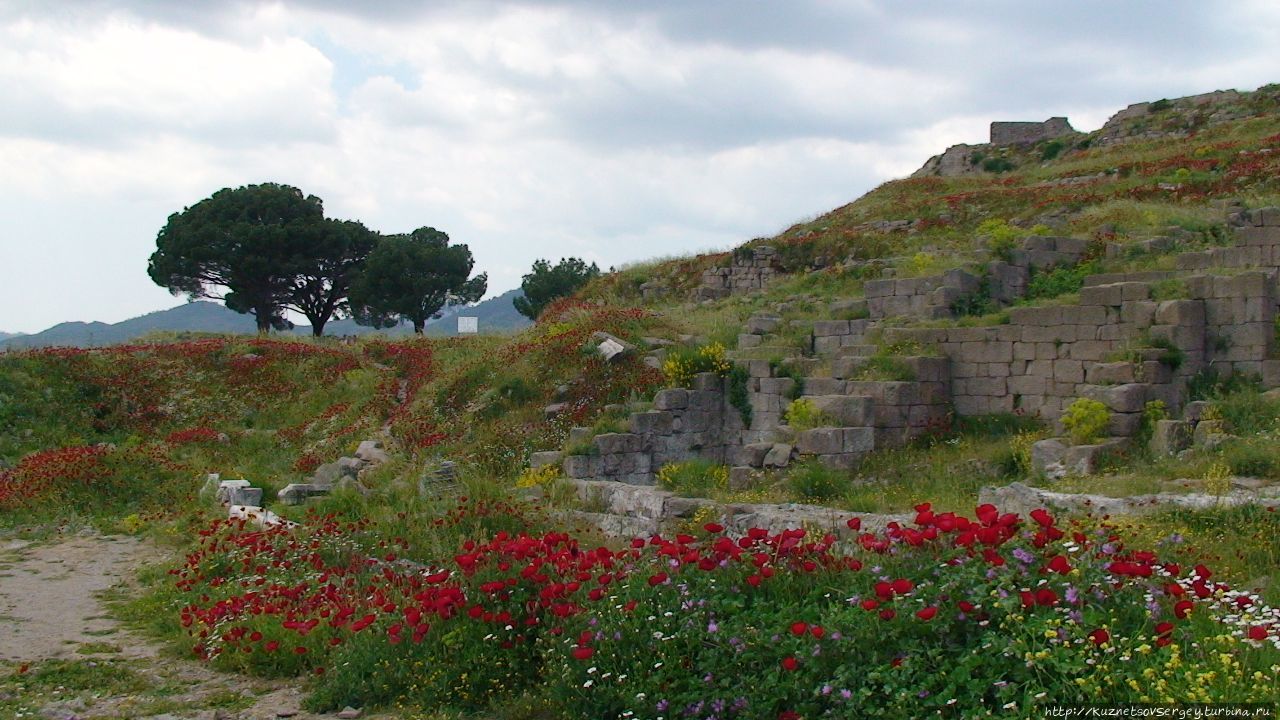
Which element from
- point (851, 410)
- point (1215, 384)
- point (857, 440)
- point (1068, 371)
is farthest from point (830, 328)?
point (1215, 384)

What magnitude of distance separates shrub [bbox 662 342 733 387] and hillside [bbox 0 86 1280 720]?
52 millimetres

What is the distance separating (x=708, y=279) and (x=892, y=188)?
40.5 ft

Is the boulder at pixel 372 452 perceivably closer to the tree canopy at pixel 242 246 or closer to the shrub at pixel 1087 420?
the shrub at pixel 1087 420

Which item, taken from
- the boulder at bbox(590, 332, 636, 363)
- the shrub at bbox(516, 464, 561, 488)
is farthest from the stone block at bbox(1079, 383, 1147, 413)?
the boulder at bbox(590, 332, 636, 363)

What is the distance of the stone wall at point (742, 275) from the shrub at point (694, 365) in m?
10.8

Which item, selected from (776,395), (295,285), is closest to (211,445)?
(776,395)

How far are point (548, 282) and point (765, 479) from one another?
130 feet

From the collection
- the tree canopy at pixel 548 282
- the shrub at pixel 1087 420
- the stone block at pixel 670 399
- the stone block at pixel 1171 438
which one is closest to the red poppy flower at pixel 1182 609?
the stone block at pixel 1171 438

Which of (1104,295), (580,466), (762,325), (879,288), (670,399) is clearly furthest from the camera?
(762,325)

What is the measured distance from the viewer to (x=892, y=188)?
125 feet

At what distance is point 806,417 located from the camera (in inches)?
566

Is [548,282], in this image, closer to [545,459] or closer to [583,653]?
[545,459]

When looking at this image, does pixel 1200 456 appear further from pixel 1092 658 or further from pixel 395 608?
pixel 395 608

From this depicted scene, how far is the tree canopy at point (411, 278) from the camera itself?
4434cm
